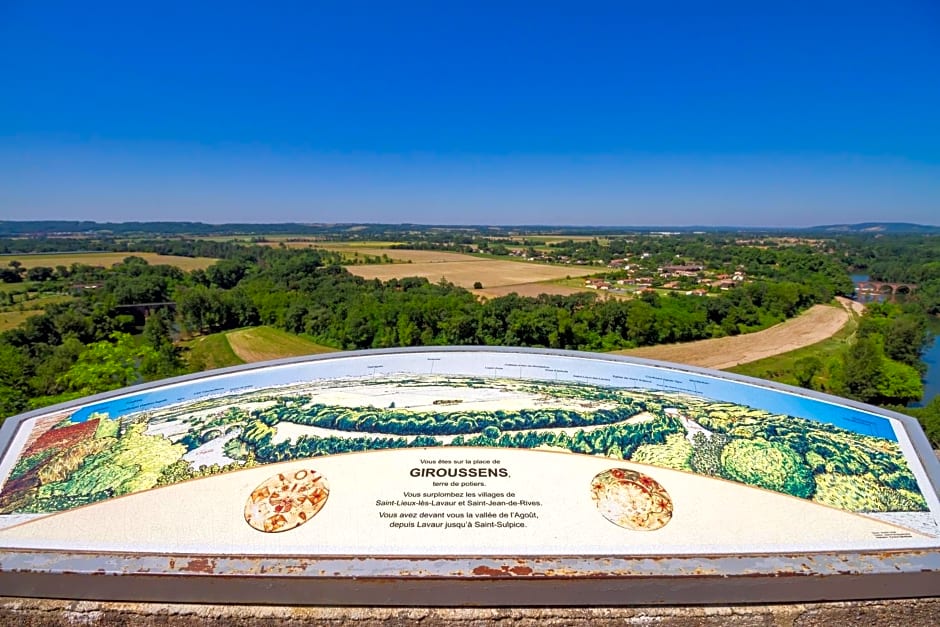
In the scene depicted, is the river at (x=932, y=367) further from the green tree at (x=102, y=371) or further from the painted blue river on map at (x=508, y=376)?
the green tree at (x=102, y=371)

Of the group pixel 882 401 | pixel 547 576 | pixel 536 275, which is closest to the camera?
pixel 547 576

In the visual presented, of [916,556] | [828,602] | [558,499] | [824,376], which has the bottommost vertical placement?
[824,376]

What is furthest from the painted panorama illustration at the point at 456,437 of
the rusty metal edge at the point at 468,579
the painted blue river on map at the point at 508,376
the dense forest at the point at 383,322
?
the dense forest at the point at 383,322

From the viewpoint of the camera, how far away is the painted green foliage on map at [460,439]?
8.87 metres

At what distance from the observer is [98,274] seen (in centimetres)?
7694

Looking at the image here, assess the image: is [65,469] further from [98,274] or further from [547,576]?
[98,274]

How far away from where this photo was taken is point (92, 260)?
331 ft

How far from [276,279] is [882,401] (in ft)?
234

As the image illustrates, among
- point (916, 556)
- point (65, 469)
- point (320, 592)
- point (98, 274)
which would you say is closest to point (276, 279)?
point (98, 274)

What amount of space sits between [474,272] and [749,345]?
5262 centimetres

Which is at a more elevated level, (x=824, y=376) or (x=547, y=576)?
(x=547, y=576)

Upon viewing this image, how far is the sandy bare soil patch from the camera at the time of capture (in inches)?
3012

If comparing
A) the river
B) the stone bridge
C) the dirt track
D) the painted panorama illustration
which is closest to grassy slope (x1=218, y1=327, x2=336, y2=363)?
the dirt track

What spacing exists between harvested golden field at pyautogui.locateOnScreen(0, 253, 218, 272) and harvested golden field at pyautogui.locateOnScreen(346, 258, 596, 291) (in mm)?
37397
